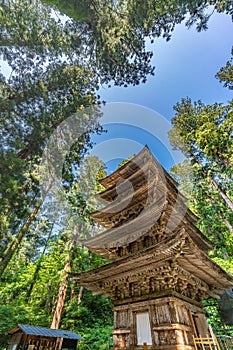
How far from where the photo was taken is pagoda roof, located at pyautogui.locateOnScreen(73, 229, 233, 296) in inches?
186

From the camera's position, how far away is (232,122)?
1331cm

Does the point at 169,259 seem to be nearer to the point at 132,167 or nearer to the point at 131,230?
the point at 131,230

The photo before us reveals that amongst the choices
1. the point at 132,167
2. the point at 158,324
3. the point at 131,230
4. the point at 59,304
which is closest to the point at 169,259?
the point at 158,324

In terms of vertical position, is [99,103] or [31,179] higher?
[99,103]

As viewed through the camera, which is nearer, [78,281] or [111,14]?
[78,281]

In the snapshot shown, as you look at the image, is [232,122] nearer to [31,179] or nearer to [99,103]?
[99,103]

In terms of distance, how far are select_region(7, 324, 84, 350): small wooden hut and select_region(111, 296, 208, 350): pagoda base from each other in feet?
12.2

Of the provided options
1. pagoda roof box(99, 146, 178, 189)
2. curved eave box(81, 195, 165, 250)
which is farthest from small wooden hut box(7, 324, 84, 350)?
pagoda roof box(99, 146, 178, 189)

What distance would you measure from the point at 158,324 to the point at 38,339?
17.8ft

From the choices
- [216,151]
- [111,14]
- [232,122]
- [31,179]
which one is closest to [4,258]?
[31,179]

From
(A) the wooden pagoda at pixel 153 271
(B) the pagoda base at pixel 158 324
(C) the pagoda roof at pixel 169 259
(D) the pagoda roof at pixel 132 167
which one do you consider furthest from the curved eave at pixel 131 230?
(B) the pagoda base at pixel 158 324

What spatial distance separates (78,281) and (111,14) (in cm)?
1214

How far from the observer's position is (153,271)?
538cm

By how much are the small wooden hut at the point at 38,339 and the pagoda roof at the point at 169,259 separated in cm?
300
